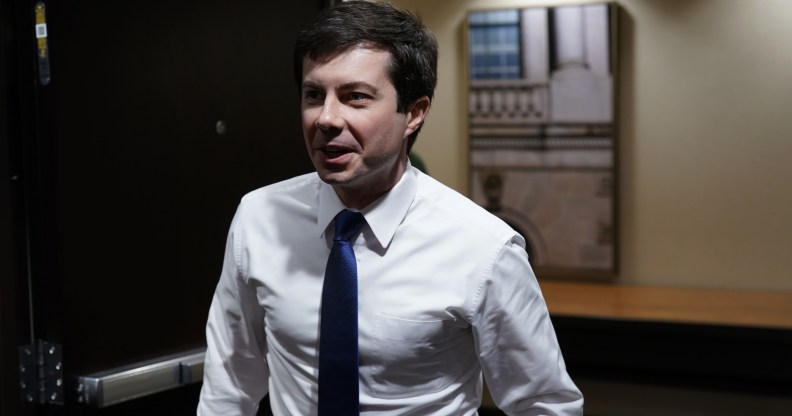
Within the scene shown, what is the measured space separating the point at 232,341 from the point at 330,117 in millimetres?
452

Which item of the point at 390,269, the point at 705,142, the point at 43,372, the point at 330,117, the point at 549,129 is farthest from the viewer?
the point at 549,129

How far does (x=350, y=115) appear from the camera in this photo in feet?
4.14

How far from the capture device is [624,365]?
2.94 m

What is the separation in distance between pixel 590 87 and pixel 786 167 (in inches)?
28.2

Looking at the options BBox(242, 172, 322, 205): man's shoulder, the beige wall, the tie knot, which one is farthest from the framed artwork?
the tie knot

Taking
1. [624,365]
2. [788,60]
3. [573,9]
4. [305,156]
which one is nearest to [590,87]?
[573,9]

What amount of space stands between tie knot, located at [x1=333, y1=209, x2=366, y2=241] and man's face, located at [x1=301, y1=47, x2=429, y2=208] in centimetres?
8

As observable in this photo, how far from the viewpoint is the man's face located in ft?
4.15

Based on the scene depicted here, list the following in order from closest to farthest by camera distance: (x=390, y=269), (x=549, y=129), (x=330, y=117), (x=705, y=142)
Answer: (x=330, y=117), (x=390, y=269), (x=705, y=142), (x=549, y=129)

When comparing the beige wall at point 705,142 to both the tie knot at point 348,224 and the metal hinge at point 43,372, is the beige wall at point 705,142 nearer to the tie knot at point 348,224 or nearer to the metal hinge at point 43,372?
the tie knot at point 348,224

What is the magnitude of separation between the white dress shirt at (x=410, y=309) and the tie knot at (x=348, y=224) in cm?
1

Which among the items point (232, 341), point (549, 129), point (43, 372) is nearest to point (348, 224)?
point (232, 341)

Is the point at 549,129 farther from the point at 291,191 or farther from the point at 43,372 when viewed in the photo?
the point at 43,372

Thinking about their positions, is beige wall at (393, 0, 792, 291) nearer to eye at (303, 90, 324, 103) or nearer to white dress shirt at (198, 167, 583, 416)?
white dress shirt at (198, 167, 583, 416)
